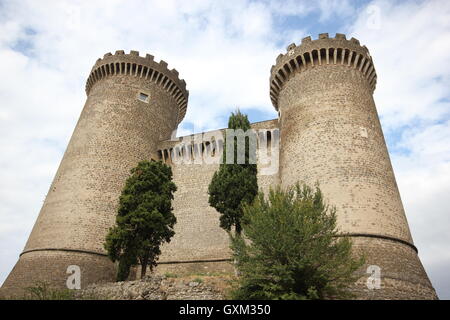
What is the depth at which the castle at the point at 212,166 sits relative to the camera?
1452cm

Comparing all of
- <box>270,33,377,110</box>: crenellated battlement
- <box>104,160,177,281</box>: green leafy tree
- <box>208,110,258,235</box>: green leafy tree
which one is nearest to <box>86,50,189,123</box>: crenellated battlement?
<box>270,33,377,110</box>: crenellated battlement

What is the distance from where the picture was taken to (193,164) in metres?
23.8

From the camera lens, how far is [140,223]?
49.4 feet

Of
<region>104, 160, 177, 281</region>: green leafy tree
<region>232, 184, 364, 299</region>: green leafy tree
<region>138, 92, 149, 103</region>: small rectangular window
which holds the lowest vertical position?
<region>232, 184, 364, 299</region>: green leafy tree

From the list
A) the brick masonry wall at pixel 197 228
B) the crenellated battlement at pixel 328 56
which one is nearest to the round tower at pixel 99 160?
the brick masonry wall at pixel 197 228

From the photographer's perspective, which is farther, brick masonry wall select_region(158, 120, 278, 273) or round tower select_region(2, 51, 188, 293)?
brick masonry wall select_region(158, 120, 278, 273)

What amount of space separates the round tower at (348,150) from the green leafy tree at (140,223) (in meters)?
6.19

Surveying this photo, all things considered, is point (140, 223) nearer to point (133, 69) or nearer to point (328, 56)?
point (328, 56)

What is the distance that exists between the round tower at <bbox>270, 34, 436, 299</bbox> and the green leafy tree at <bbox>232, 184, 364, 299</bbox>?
2.93 metres

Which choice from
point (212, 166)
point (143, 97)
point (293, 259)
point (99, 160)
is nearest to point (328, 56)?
point (212, 166)

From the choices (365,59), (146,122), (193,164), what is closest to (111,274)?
(193,164)

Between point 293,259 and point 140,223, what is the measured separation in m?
7.56

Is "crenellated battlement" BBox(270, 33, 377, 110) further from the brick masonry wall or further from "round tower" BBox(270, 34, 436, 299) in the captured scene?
the brick masonry wall

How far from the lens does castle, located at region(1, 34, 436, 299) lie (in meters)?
14.5
